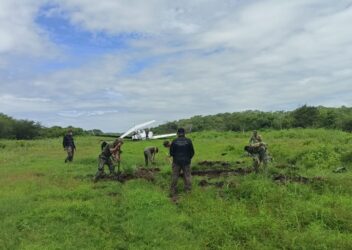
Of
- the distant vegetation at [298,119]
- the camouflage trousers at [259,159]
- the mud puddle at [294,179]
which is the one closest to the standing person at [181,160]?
the mud puddle at [294,179]

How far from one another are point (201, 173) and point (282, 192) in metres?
6.37

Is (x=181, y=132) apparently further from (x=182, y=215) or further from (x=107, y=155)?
(x=107, y=155)

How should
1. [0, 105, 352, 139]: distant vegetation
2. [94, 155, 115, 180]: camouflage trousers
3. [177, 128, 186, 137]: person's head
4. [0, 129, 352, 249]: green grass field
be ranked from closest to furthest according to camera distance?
[0, 129, 352, 249]: green grass field < [177, 128, 186, 137]: person's head < [94, 155, 115, 180]: camouflage trousers < [0, 105, 352, 139]: distant vegetation

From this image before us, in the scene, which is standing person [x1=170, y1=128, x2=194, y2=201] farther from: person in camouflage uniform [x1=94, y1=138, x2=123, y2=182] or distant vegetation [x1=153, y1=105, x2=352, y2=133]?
distant vegetation [x1=153, y1=105, x2=352, y2=133]

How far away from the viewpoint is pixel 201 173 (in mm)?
19266

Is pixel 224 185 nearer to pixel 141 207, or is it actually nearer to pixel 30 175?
pixel 141 207

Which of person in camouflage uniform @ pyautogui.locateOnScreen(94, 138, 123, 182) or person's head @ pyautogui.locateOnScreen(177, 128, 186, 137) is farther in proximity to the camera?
person in camouflage uniform @ pyautogui.locateOnScreen(94, 138, 123, 182)

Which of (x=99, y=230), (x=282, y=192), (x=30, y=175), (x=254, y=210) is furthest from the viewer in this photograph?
(x=30, y=175)

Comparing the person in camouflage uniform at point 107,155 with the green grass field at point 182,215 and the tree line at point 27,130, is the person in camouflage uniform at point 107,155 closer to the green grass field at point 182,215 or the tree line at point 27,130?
the green grass field at point 182,215

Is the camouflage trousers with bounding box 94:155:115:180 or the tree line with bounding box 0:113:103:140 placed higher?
the tree line with bounding box 0:113:103:140

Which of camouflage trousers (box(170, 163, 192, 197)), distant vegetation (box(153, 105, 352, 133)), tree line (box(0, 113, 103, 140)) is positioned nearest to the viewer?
camouflage trousers (box(170, 163, 192, 197))

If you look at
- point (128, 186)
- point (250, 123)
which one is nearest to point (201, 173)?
point (128, 186)

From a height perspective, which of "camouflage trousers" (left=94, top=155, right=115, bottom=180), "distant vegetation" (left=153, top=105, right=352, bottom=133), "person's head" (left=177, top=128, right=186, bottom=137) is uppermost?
"distant vegetation" (left=153, top=105, right=352, bottom=133)

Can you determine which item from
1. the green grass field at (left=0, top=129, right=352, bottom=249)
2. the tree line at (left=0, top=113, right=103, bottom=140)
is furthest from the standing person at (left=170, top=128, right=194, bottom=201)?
the tree line at (left=0, top=113, right=103, bottom=140)
